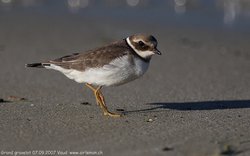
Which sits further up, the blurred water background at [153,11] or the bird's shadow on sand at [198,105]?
the blurred water background at [153,11]

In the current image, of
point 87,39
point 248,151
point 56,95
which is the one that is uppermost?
point 87,39

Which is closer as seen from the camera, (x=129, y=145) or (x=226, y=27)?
(x=129, y=145)

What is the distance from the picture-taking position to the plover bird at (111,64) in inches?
304

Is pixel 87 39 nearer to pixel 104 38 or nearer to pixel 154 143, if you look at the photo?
pixel 104 38

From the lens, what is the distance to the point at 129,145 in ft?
21.4

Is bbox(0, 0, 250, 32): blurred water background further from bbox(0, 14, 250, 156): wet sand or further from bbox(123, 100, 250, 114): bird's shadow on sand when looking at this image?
bbox(123, 100, 250, 114): bird's shadow on sand

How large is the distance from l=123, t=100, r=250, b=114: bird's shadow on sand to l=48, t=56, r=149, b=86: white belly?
0.58m

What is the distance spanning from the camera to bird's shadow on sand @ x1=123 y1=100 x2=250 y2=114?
327 inches

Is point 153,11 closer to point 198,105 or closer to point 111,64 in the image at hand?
point 198,105

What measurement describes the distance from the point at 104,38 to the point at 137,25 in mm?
1387

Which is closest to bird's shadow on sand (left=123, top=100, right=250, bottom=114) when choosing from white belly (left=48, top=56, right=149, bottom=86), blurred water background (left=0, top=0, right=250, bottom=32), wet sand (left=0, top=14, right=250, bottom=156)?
wet sand (left=0, top=14, right=250, bottom=156)

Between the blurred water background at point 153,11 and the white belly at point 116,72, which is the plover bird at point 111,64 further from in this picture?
the blurred water background at point 153,11

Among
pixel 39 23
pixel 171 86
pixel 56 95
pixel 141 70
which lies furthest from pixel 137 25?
pixel 141 70

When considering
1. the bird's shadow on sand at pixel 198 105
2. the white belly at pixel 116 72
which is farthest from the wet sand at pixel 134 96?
the white belly at pixel 116 72
